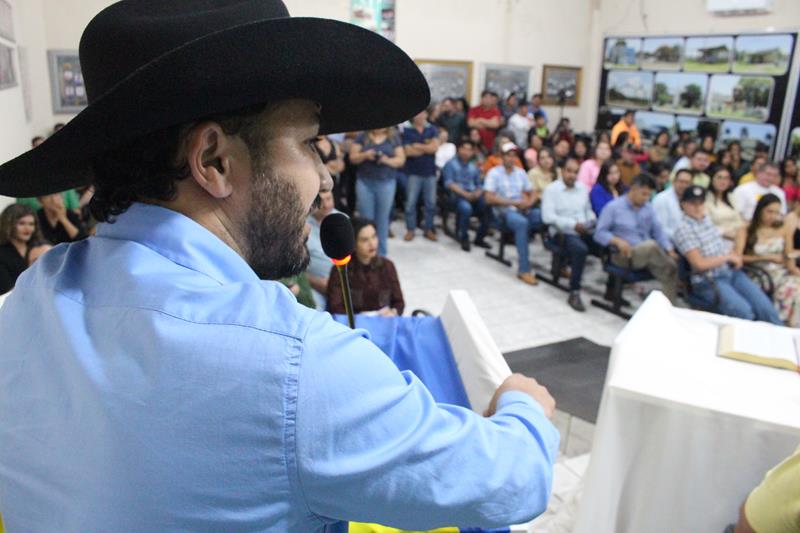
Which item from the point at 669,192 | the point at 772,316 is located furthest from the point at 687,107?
the point at 772,316

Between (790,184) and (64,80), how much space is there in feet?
26.0

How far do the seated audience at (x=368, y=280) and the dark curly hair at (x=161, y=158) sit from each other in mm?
2337

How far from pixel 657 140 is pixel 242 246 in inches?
361

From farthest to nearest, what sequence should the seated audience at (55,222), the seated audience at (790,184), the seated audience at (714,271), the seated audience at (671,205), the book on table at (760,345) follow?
the seated audience at (790,184), the seated audience at (671,205), the seated audience at (714,271), the seated audience at (55,222), the book on table at (760,345)

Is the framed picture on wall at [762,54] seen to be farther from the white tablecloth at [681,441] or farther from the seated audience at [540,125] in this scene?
the white tablecloth at [681,441]

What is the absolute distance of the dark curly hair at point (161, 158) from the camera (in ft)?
2.43

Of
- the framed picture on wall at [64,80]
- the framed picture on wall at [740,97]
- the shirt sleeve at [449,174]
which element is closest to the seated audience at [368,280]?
the shirt sleeve at [449,174]

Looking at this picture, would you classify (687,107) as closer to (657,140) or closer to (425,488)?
(657,140)

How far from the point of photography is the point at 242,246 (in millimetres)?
781

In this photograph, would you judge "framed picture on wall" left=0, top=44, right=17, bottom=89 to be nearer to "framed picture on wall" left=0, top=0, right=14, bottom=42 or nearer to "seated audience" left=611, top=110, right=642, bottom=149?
"framed picture on wall" left=0, top=0, right=14, bottom=42

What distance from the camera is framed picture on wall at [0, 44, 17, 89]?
4133mm

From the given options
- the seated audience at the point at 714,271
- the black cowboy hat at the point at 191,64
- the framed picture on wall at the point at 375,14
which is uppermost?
the framed picture on wall at the point at 375,14

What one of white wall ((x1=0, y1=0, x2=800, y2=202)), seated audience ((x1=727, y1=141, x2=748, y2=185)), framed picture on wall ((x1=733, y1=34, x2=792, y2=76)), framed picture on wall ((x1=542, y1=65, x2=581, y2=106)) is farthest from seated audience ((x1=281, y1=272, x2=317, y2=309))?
framed picture on wall ((x1=542, y1=65, x2=581, y2=106))

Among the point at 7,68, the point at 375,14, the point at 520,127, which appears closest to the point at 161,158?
the point at 7,68
